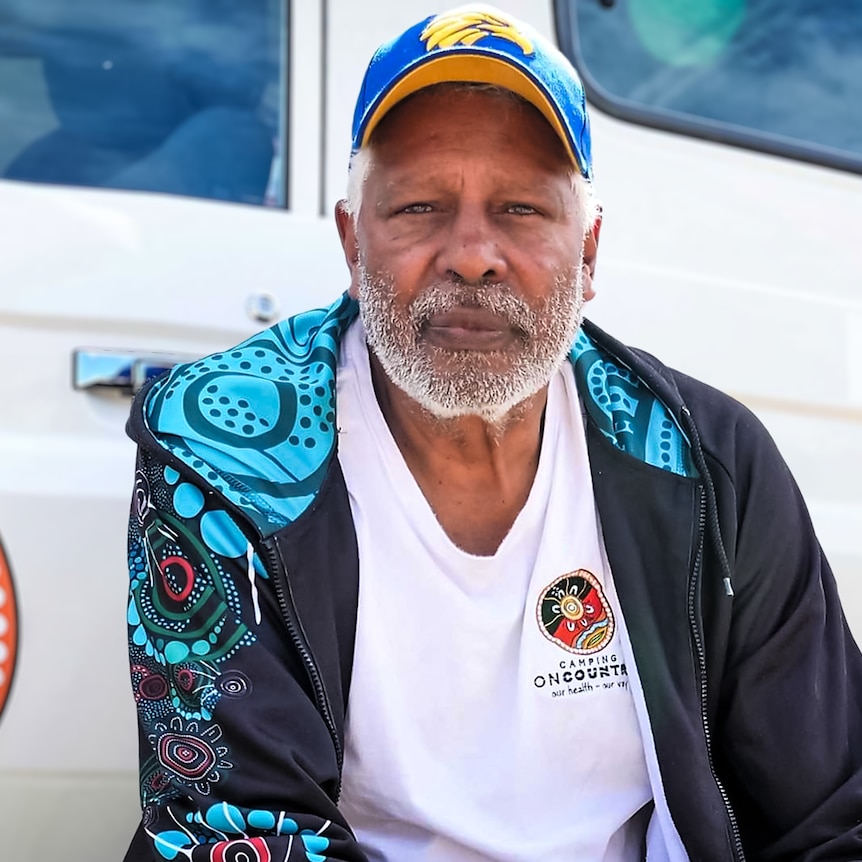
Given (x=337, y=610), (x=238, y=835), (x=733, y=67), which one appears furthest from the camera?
(x=733, y=67)

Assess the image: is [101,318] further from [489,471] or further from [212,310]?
[489,471]

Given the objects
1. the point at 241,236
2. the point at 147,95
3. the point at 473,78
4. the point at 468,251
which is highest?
the point at 147,95

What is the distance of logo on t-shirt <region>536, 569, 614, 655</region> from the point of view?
5.04ft

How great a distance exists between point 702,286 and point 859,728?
0.78m

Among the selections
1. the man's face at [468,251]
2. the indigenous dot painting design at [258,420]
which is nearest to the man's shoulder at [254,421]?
the indigenous dot painting design at [258,420]

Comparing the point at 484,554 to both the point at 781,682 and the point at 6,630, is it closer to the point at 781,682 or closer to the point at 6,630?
the point at 781,682

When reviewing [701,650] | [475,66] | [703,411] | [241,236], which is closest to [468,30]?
Result: [475,66]

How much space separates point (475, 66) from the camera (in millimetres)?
1540

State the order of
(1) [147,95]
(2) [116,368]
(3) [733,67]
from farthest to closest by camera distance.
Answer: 1. (3) [733,67]
2. (1) [147,95]
3. (2) [116,368]

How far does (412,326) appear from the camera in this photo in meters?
1.57

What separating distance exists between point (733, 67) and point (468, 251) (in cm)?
93

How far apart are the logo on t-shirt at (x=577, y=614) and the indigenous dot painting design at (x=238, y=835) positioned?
0.38 meters

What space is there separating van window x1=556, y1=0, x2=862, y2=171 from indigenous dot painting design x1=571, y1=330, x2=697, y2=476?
570mm

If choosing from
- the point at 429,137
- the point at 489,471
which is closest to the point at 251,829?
the point at 489,471
